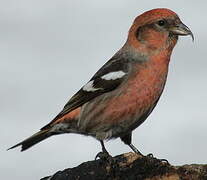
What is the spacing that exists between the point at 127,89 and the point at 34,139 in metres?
1.46

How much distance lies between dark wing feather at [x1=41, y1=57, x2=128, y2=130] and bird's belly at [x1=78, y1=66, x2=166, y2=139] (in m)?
0.13

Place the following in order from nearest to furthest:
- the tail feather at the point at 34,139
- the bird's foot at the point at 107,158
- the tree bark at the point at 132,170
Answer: the tree bark at the point at 132,170
the bird's foot at the point at 107,158
the tail feather at the point at 34,139

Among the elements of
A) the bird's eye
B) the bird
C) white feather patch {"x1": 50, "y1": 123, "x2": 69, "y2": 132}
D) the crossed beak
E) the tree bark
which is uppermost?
the bird's eye

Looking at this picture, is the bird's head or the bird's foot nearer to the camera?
→ the bird's foot

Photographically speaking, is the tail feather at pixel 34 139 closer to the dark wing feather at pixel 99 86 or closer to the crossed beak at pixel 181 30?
the dark wing feather at pixel 99 86

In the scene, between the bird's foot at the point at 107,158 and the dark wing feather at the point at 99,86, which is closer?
the bird's foot at the point at 107,158

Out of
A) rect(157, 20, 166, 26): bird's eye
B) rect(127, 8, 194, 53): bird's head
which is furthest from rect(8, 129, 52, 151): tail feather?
rect(157, 20, 166, 26): bird's eye

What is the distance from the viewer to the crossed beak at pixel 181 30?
293 inches

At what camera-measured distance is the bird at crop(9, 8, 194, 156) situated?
281 inches

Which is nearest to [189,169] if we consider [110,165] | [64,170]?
[110,165]

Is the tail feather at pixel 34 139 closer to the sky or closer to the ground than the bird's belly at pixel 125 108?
closer to the ground

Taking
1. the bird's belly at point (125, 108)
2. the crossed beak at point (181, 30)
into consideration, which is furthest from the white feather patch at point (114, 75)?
the crossed beak at point (181, 30)

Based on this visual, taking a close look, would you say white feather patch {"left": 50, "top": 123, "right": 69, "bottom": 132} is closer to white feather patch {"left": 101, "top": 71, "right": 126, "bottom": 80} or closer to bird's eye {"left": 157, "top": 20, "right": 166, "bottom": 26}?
white feather patch {"left": 101, "top": 71, "right": 126, "bottom": 80}

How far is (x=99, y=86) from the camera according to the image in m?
7.57
